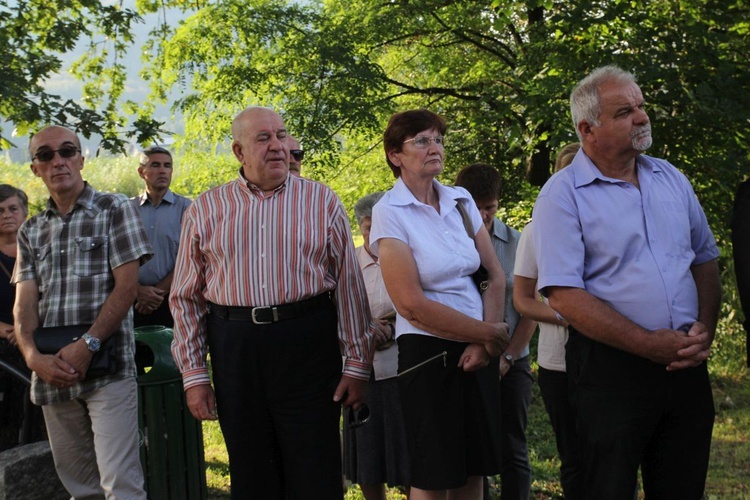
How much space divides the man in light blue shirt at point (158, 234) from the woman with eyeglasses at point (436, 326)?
3.03m

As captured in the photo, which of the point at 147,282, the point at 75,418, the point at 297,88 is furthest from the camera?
the point at 297,88

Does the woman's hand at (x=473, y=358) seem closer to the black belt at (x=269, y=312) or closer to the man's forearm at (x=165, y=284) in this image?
the black belt at (x=269, y=312)

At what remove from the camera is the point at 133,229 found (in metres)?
4.84

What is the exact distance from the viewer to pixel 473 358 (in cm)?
394

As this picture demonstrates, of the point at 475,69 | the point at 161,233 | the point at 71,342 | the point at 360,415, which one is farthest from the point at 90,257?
the point at 475,69

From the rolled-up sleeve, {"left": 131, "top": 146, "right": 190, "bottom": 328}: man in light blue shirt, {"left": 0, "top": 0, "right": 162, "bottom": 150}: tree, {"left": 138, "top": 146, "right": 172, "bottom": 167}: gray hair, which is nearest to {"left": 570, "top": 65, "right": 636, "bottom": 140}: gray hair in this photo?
the rolled-up sleeve

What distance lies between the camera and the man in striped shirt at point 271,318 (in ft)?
12.9

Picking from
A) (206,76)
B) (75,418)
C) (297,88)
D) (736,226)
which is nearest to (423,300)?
(736,226)

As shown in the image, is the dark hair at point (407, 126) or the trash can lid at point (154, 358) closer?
the dark hair at point (407, 126)

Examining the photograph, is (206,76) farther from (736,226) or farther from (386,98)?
(736,226)

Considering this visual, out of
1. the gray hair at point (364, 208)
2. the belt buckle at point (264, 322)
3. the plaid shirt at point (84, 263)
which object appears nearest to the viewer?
the belt buckle at point (264, 322)

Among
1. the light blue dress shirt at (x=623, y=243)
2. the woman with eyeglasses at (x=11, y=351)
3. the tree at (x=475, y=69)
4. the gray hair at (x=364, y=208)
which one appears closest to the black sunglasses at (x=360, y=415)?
the light blue dress shirt at (x=623, y=243)

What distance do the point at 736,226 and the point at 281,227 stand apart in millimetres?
1812

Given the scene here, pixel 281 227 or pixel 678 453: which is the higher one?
pixel 281 227
